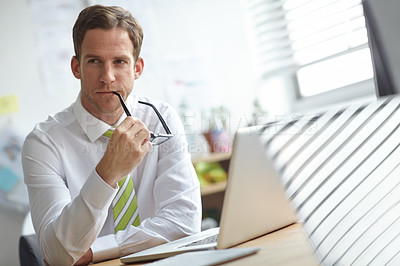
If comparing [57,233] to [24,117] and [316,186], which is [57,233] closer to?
[316,186]

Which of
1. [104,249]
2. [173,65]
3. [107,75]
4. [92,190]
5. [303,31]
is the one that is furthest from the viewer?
[173,65]

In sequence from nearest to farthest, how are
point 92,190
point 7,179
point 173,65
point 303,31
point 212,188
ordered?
point 92,190
point 7,179
point 212,188
point 303,31
point 173,65

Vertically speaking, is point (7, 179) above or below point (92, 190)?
below

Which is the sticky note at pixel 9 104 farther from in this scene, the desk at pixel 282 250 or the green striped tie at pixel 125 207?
the desk at pixel 282 250

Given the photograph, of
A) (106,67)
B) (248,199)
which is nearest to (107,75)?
(106,67)

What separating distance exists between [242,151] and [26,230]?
1275mm

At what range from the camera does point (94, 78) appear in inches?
58.2

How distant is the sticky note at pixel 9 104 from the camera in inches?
111

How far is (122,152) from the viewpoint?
1141mm

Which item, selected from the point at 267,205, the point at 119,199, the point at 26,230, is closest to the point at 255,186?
the point at 267,205

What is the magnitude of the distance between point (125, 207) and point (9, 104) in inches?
64.6

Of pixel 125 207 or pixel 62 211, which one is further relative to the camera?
pixel 125 207

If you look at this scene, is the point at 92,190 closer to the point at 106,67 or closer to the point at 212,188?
the point at 106,67

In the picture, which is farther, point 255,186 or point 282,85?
point 282,85
